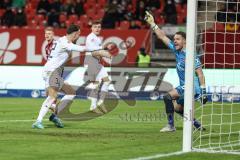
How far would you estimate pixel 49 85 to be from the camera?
1453 cm

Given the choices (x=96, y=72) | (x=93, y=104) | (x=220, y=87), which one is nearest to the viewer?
(x=93, y=104)

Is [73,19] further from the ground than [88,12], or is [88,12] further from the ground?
[88,12]

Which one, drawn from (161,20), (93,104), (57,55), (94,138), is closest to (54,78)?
(57,55)

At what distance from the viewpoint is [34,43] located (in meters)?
27.3

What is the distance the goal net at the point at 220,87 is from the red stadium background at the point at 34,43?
302cm

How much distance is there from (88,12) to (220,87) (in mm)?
9964

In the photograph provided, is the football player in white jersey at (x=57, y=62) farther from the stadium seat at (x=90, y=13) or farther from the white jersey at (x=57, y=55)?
the stadium seat at (x=90, y=13)

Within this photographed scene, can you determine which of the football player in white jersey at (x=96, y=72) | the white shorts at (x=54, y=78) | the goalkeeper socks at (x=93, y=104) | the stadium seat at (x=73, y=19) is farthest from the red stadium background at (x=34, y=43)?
the white shorts at (x=54, y=78)

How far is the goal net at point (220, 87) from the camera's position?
1262 centimetres

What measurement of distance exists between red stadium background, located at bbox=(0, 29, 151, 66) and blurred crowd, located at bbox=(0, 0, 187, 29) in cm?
134

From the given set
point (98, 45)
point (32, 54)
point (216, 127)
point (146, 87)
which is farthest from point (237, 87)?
point (32, 54)

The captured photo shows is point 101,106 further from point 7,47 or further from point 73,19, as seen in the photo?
point 73,19

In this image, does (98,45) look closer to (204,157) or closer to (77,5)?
(204,157)

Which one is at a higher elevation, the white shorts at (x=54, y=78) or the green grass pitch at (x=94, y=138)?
the white shorts at (x=54, y=78)
